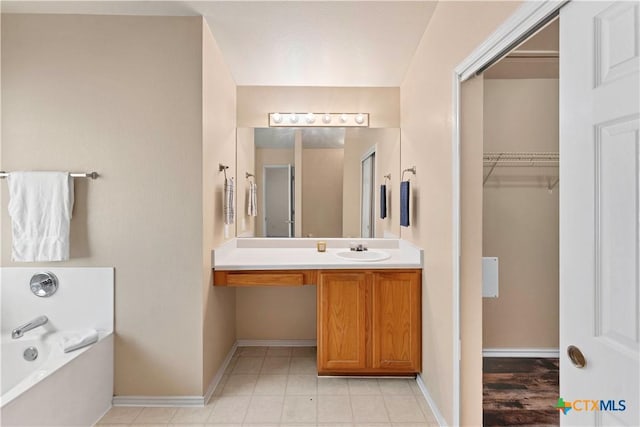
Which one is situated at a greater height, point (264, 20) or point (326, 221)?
point (264, 20)

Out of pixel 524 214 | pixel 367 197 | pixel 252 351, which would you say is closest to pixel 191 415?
pixel 252 351

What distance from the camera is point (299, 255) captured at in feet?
9.32

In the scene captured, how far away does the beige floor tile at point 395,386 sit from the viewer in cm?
232

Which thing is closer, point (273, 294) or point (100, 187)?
point (100, 187)

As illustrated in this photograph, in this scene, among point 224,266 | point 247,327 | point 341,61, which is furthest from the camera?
point 247,327

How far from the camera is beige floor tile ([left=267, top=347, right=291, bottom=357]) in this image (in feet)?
9.62

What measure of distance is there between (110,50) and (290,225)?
189 cm

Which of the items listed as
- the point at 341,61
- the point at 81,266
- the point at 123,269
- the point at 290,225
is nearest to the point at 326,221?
the point at 290,225

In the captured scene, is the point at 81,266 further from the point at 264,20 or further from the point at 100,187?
the point at 264,20

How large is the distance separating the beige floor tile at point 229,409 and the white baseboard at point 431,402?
1.18 metres

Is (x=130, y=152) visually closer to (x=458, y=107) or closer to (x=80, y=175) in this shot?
(x=80, y=175)
